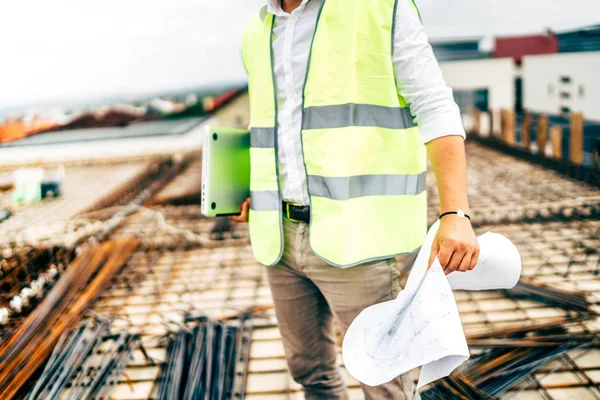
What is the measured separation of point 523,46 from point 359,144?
16344mm

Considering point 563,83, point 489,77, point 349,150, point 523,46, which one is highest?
point 523,46

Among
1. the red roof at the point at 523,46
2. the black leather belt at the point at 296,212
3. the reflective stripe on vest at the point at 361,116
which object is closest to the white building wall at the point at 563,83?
the red roof at the point at 523,46

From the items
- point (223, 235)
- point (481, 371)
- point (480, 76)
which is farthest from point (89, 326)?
point (480, 76)

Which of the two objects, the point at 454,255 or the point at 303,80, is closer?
the point at 454,255

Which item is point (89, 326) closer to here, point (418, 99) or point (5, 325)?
point (5, 325)

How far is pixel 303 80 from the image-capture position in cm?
142

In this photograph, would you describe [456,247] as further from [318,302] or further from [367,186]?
[318,302]

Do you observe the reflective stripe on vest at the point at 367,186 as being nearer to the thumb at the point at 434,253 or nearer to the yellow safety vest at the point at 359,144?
the yellow safety vest at the point at 359,144

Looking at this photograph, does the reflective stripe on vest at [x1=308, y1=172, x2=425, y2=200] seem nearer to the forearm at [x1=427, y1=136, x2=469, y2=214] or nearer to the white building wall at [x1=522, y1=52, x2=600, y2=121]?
the forearm at [x1=427, y1=136, x2=469, y2=214]

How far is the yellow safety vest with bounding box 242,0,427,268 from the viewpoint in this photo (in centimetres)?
129

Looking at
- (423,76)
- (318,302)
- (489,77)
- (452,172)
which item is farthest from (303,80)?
(489,77)

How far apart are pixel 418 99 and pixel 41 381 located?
7.22 feet

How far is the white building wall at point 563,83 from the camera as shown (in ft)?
30.1

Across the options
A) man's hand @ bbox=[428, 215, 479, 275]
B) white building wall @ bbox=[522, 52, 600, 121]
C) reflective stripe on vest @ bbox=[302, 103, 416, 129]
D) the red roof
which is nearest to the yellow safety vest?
reflective stripe on vest @ bbox=[302, 103, 416, 129]
